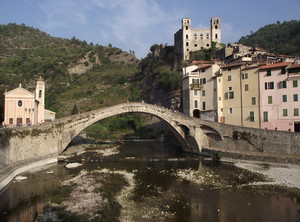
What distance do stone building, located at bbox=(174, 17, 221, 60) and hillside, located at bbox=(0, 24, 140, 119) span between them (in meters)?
22.1

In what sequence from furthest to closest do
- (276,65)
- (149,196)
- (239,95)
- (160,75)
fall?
(160,75) < (239,95) < (276,65) < (149,196)

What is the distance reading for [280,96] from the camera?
2911 centimetres

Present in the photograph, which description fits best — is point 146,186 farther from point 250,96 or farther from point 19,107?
point 19,107

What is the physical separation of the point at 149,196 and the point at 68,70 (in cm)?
8653

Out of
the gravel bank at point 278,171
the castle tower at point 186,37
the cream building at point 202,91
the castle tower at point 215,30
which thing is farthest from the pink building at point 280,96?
the castle tower at point 215,30

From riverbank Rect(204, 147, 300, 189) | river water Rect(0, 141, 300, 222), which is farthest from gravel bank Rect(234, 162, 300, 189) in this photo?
river water Rect(0, 141, 300, 222)

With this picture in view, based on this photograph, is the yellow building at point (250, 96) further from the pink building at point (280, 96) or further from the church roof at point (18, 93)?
the church roof at point (18, 93)

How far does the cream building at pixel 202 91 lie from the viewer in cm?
3538

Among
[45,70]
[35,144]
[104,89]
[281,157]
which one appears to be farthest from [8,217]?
[45,70]

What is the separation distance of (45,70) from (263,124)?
252 ft

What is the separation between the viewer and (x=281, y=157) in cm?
2434

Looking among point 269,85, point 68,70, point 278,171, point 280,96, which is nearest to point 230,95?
point 269,85

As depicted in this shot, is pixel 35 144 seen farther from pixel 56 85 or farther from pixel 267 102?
pixel 56 85

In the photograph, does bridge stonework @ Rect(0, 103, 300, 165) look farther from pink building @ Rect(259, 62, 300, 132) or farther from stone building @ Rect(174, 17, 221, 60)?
stone building @ Rect(174, 17, 221, 60)
